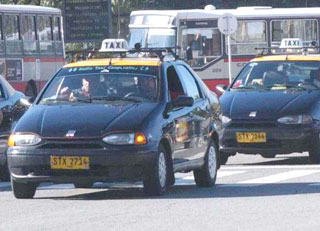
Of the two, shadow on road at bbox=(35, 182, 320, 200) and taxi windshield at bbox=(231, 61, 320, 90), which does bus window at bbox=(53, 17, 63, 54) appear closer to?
taxi windshield at bbox=(231, 61, 320, 90)

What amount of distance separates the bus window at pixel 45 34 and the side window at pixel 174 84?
22.0 metres

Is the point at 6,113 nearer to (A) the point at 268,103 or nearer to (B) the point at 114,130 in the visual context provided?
(B) the point at 114,130

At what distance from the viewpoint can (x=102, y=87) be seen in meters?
14.7

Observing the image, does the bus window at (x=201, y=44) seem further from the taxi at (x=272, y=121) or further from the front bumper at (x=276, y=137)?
the front bumper at (x=276, y=137)

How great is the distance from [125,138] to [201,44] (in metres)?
25.6

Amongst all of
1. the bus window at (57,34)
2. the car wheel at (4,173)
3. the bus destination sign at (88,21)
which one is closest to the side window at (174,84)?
the car wheel at (4,173)

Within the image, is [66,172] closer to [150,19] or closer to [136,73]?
[136,73]

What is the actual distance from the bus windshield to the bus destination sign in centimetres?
736

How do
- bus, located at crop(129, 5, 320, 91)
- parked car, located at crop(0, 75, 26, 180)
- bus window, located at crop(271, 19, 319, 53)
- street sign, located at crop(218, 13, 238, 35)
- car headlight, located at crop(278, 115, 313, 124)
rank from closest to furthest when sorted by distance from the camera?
parked car, located at crop(0, 75, 26, 180) < car headlight, located at crop(278, 115, 313, 124) < street sign, located at crop(218, 13, 238, 35) < bus, located at crop(129, 5, 320, 91) < bus window, located at crop(271, 19, 319, 53)

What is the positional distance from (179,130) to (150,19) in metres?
24.5

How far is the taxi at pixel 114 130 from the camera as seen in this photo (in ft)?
44.6

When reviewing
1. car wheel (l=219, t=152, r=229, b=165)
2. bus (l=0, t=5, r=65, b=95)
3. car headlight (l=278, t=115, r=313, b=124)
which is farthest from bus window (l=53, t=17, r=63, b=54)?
car headlight (l=278, t=115, r=313, b=124)

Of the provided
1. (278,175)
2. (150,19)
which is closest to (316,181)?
(278,175)

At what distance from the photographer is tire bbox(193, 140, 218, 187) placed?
51.0 ft
